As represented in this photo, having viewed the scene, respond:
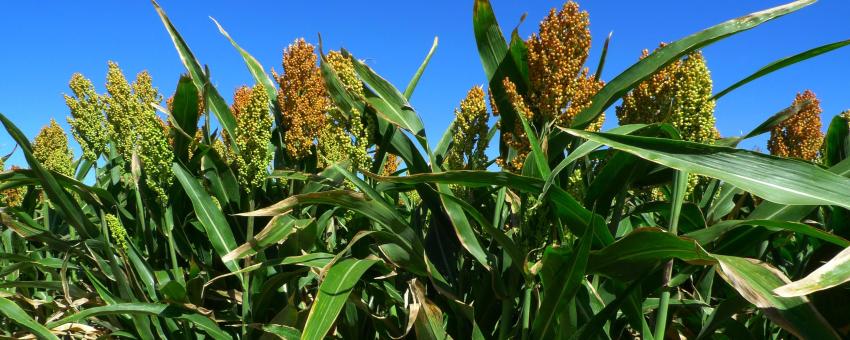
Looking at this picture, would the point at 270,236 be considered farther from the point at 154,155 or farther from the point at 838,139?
the point at 838,139

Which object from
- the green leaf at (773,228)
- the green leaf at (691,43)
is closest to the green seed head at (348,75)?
the green leaf at (691,43)

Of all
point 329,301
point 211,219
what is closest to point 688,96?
point 329,301

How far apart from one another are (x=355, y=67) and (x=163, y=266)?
1135 mm

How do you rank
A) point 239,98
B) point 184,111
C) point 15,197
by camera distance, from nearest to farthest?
point 184,111
point 239,98
point 15,197

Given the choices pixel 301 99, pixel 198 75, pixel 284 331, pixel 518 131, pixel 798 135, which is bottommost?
pixel 284 331

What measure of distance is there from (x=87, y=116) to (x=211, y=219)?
0.95 metres

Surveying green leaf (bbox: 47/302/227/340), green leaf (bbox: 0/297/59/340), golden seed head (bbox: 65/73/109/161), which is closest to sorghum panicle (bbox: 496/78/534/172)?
green leaf (bbox: 47/302/227/340)

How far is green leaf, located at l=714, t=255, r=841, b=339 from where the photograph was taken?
3.81 ft

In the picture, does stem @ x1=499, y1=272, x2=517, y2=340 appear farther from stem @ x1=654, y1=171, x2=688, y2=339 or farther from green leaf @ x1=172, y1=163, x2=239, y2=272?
green leaf @ x1=172, y1=163, x2=239, y2=272

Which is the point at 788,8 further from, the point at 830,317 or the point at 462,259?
the point at 462,259

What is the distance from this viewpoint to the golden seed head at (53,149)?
2980 millimetres

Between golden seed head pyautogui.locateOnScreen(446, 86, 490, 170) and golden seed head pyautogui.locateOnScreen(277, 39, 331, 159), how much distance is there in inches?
19.5

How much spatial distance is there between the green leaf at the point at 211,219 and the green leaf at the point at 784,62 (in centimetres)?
141

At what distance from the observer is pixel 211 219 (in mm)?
2018
